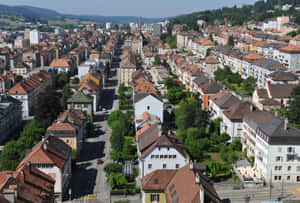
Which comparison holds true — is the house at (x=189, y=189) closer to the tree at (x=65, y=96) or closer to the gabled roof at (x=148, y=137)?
the gabled roof at (x=148, y=137)

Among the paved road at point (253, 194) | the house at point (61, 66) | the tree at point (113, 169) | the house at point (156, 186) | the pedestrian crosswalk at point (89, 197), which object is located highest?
the house at point (61, 66)

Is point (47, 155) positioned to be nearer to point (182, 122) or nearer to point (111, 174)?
point (111, 174)

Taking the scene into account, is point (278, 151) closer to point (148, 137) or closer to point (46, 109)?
point (148, 137)

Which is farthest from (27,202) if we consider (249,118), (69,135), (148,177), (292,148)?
(249,118)

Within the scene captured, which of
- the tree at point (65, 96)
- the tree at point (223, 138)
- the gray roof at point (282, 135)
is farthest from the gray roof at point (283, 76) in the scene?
the tree at point (65, 96)

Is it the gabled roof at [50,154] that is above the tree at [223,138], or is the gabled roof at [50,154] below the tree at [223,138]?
above

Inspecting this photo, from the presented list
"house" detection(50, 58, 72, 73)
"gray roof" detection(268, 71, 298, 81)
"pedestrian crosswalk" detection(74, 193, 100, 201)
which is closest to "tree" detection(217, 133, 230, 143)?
"pedestrian crosswalk" detection(74, 193, 100, 201)
